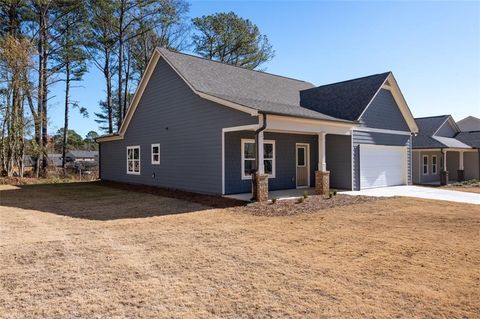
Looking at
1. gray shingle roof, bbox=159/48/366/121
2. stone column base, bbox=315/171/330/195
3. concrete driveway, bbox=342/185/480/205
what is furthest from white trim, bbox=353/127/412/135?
stone column base, bbox=315/171/330/195

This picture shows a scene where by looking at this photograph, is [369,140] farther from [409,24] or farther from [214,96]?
[214,96]

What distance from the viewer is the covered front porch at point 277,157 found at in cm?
1134

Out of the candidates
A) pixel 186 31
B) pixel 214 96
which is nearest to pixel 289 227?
A: pixel 214 96

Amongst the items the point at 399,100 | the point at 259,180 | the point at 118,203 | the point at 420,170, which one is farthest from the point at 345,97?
the point at 118,203

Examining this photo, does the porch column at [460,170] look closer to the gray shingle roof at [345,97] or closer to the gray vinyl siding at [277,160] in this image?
the gray shingle roof at [345,97]

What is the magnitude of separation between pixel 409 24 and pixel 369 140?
16.9 feet

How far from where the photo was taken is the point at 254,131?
43.1 feet

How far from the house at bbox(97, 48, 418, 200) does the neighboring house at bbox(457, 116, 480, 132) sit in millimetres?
26531

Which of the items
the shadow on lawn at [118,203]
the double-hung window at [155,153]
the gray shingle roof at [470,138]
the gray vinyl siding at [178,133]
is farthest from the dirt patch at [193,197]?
the gray shingle roof at [470,138]

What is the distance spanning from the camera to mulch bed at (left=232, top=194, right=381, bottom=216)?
9790mm

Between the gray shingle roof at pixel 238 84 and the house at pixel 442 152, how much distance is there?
A: 31.9 ft

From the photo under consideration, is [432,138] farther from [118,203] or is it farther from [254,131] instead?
[118,203]

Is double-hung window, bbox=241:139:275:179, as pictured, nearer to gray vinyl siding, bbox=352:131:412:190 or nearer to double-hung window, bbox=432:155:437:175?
gray vinyl siding, bbox=352:131:412:190

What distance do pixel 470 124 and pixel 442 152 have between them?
22541 mm
